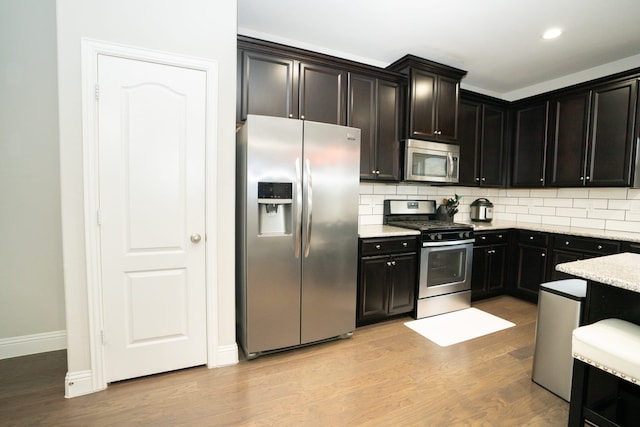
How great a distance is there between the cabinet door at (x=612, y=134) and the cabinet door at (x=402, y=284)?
226 cm

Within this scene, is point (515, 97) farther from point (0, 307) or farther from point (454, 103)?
point (0, 307)

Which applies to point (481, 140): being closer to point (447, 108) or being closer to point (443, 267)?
point (447, 108)

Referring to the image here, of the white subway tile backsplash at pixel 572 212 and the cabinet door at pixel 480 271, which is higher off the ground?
→ the white subway tile backsplash at pixel 572 212

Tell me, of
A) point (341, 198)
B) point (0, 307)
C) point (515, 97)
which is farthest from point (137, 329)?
point (515, 97)

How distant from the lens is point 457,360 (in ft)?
7.57

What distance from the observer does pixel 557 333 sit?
1872 mm

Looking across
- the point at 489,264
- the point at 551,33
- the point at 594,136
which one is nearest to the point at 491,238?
the point at 489,264

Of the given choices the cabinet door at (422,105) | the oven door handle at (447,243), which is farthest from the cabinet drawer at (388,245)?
the cabinet door at (422,105)

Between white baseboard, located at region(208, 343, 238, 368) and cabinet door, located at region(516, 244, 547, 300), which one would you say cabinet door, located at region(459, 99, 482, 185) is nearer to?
cabinet door, located at region(516, 244, 547, 300)

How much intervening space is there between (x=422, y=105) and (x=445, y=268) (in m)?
1.84

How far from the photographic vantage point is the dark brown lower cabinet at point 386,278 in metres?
2.78

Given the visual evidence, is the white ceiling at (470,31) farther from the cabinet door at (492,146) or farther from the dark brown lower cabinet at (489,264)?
the dark brown lower cabinet at (489,264)

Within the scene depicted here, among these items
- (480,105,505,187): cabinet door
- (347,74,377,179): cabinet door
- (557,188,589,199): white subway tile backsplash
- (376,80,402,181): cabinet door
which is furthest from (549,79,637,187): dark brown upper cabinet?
(347,74,377,179): cabinet door

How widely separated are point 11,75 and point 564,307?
4189mm
